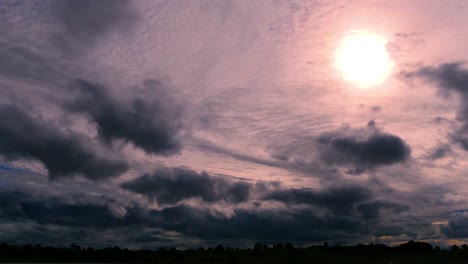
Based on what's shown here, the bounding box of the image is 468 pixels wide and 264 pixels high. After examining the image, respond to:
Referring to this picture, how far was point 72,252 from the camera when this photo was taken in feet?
624

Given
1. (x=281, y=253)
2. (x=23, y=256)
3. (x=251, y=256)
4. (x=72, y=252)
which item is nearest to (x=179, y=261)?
(x=251, y=256)

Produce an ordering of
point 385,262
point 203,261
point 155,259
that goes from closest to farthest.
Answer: point 385,262 → point 203,261 → point 155,259

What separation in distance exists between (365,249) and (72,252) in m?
119

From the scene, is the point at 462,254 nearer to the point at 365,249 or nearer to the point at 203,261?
the point at 365,249

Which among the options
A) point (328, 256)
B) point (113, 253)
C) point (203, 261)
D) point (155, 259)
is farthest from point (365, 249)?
point (113, 253)

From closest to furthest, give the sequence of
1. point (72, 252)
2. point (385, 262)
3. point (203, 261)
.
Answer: point (385, 262) < point (203, 261) < point (72, 252)

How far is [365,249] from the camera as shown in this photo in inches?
7106

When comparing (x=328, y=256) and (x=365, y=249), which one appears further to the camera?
(x=365, y=249)

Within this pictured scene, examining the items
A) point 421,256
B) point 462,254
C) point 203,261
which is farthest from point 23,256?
point 462,254

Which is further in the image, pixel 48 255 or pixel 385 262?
pixel 48 255

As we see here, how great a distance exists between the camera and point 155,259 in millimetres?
178750

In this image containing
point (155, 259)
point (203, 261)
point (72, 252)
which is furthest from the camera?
point (72, 252)

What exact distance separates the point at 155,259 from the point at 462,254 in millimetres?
112136

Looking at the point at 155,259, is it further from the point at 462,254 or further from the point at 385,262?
the point at 462,254
